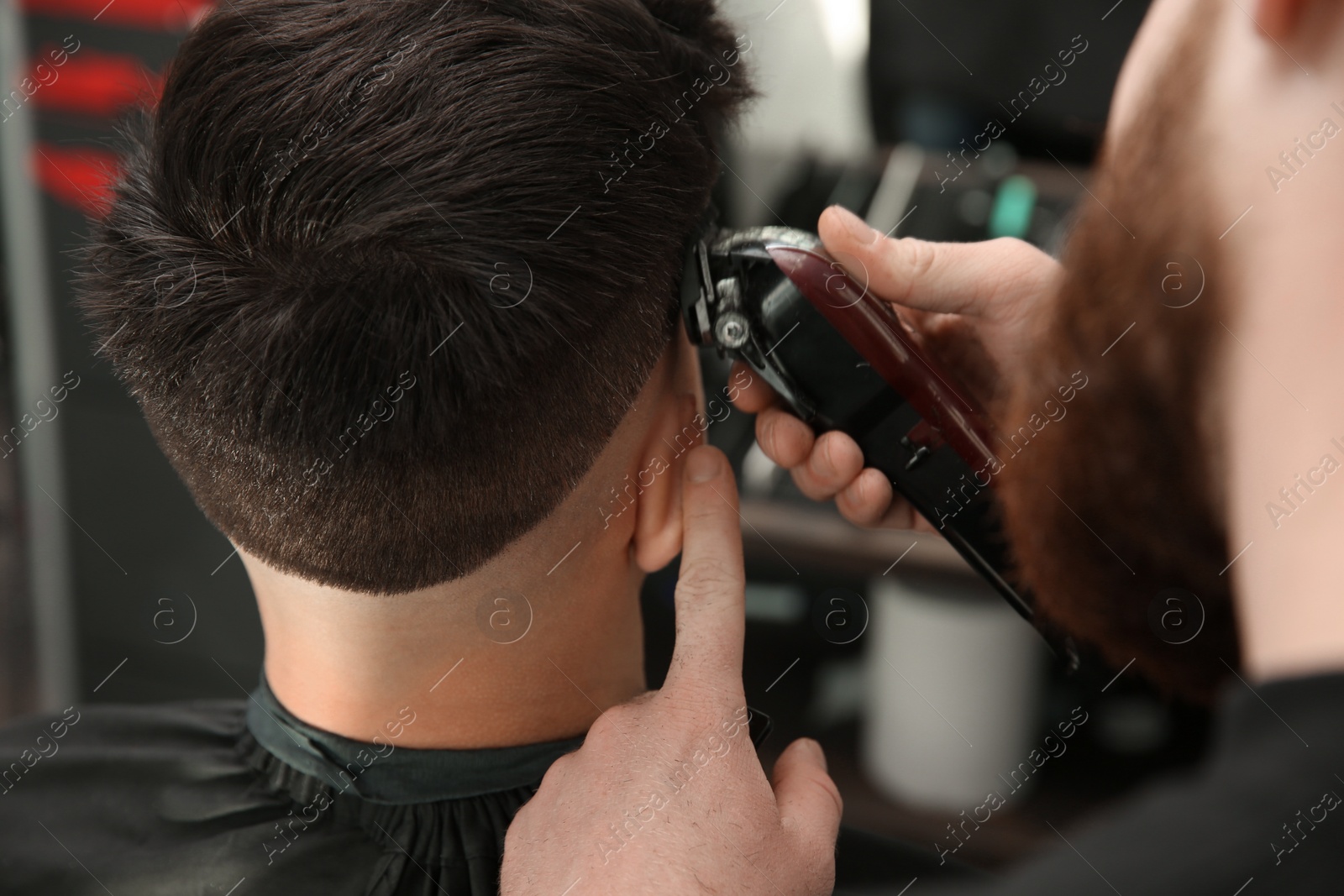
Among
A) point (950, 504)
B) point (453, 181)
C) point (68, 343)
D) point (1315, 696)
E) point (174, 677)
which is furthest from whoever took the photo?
point (174, 677)

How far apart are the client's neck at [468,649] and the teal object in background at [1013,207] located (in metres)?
1.08

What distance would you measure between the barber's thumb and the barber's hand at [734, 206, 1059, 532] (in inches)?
9.3

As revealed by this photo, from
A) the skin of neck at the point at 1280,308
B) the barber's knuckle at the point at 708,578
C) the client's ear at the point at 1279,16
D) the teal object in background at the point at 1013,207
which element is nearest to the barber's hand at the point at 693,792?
the barber's knuckle at the point at 708,578

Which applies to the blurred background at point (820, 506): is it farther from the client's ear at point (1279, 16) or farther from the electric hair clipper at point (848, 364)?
the client's ear at point (1279, 16)

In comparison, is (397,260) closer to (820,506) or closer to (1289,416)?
(1289,416)

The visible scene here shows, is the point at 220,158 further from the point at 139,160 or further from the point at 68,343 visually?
the point at 68,343

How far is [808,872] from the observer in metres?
0.75

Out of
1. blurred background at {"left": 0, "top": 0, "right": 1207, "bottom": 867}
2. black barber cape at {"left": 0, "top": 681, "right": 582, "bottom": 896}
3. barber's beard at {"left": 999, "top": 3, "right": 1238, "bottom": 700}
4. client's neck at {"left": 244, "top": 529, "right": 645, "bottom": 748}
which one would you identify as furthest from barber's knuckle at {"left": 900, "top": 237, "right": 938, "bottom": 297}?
blurred background at {"left": 0, "top": 0, "right": 1207, "bottom": 867}

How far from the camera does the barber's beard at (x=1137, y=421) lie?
56cm

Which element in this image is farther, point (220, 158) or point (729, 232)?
point (729, 232)

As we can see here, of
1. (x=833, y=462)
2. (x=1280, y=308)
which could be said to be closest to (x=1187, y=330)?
(x=1280, y=308)

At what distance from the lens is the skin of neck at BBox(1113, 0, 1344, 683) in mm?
470

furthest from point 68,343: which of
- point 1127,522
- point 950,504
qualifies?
point 1127,522

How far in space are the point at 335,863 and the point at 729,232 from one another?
641 mm
